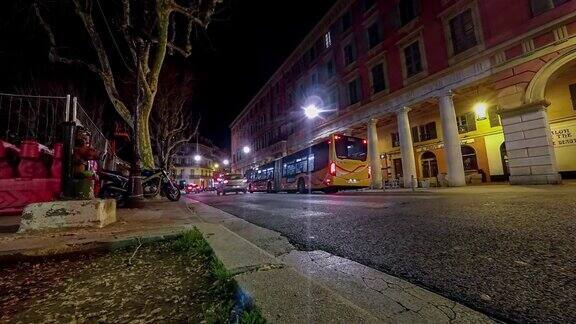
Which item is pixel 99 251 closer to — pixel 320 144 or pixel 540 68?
pixel 320 144

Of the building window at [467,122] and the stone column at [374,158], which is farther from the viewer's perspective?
the stone column at [374,158]

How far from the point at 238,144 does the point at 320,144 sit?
4442cm

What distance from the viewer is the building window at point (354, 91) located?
2233cm

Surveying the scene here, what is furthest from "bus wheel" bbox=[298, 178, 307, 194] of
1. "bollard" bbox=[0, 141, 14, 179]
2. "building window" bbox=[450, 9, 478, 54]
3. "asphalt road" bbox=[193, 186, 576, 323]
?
"bollard" bbox=[0, 141, 14, 179]

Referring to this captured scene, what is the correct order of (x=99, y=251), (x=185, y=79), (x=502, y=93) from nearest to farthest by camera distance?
(x=99, y=251) → (x=502, y=93) → (x=185, y=79)

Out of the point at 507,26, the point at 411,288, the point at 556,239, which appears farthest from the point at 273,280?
the point at 507,26

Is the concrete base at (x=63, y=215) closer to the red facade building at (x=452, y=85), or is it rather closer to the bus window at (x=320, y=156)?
the bus window at (x=320, y=156)

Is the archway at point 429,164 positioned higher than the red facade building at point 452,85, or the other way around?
the red facade building at point 452,85

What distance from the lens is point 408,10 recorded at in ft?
58.9

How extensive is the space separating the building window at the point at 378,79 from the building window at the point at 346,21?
547 centimetres

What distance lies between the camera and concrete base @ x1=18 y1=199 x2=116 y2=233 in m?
3.30

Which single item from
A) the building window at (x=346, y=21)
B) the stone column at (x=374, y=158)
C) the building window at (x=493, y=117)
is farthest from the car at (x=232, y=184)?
the building window at (x=493, y=117)

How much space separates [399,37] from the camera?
18531 millimetres

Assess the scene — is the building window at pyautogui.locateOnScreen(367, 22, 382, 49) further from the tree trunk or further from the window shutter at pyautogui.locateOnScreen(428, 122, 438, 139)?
the tree trunk
